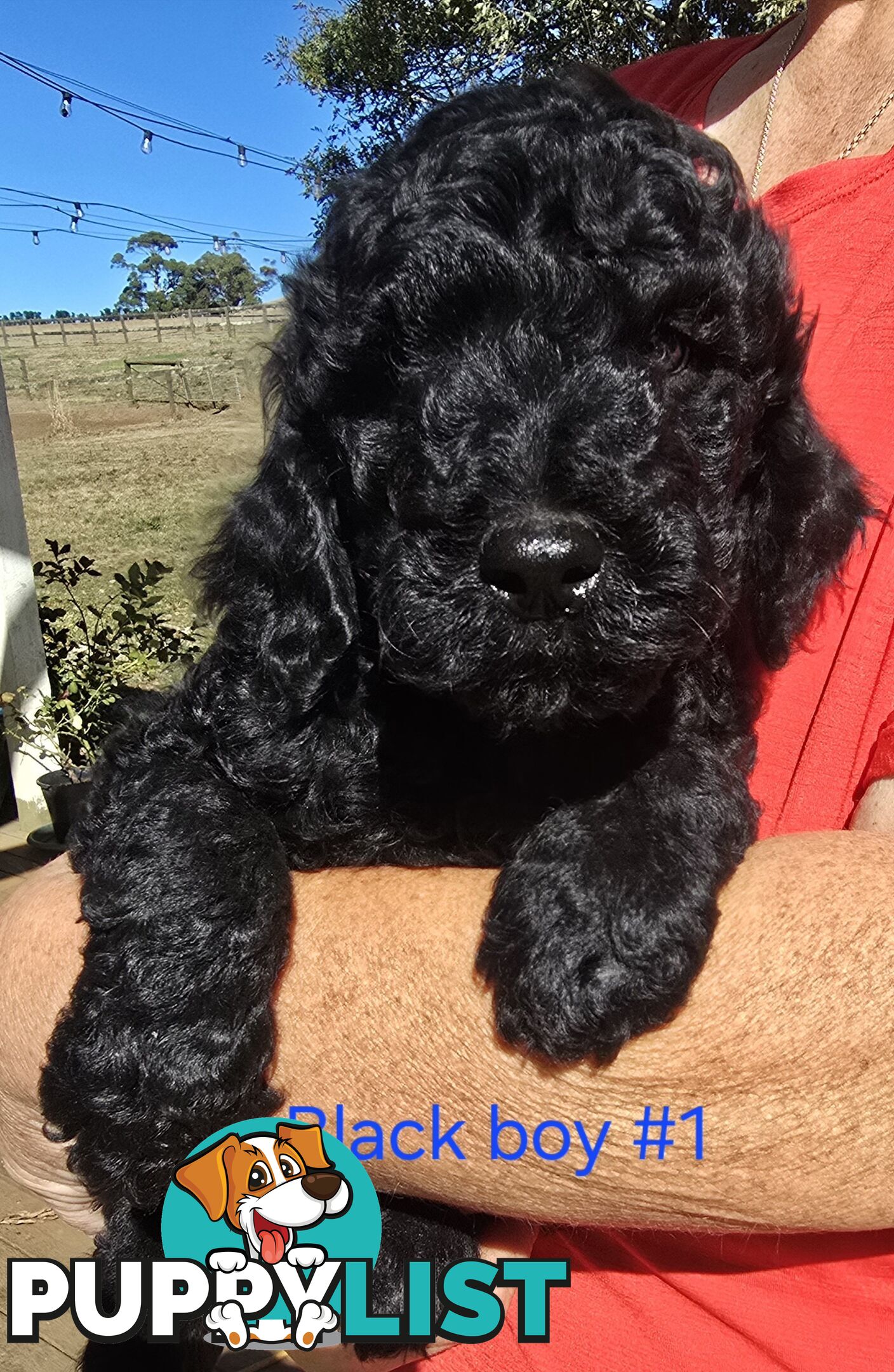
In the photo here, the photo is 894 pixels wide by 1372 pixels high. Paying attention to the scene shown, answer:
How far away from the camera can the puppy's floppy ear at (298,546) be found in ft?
5.74

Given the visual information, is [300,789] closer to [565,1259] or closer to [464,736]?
[464,736]

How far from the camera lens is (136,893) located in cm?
171

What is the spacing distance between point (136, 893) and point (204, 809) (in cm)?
16

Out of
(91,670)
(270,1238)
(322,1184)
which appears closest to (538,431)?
(322,1184)

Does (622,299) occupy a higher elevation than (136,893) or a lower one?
higher

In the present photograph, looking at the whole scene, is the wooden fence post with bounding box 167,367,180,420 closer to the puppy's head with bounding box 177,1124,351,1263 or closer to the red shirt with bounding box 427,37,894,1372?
the red shirt with bounding box 427,37,894,1372

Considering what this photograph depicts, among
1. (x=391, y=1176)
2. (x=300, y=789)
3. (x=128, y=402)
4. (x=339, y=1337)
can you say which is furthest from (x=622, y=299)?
(x=128, y=402)

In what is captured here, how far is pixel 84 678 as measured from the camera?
6.75m

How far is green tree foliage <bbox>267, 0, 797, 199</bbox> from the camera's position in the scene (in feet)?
39.9

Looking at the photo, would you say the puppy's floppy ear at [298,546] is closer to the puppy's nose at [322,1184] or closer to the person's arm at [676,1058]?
the person's arm at [676,1058]

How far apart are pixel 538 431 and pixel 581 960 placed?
2.24 ft

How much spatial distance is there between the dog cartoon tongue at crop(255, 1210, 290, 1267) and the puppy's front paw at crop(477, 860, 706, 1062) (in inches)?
18.8

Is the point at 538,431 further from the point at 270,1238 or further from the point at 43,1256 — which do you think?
the point at 43,1256

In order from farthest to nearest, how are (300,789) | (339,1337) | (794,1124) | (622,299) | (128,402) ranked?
(128,402) → (300,789) → (339,1337) → (622,299) → (794,1124)
